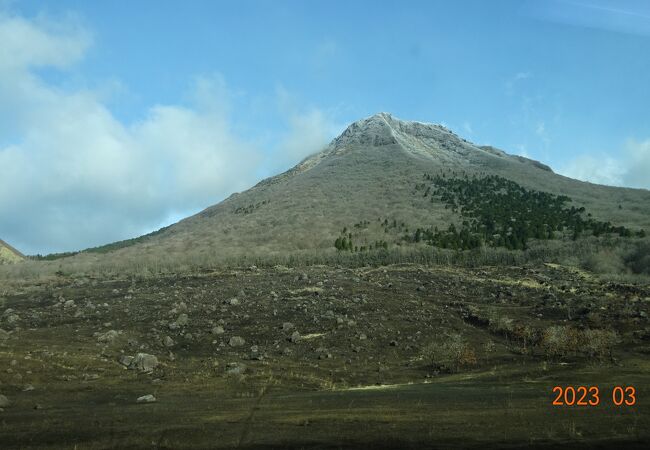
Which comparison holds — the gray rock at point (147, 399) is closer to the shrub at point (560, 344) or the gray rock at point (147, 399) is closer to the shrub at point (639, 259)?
the shrub at point (560, 344)

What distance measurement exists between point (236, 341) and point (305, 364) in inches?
320

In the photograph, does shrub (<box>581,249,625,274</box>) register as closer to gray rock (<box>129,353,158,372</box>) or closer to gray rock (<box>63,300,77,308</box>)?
gray rock (<box>63,300,77,308</box>)

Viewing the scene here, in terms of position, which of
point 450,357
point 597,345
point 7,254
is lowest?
point 597,345

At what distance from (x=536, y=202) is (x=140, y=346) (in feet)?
474

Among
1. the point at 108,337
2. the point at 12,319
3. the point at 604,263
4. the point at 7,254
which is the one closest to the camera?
the point at 108,337

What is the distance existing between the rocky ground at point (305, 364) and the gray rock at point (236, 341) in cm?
11

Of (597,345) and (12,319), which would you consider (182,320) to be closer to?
(12,319)

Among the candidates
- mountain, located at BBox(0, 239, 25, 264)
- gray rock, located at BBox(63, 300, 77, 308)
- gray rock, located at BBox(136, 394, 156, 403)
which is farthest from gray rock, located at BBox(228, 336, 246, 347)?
mountain, located at BBox(0, 239, 25, 264)

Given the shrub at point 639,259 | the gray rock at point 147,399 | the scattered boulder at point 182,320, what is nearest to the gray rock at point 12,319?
the scattered boulder at point 182,320

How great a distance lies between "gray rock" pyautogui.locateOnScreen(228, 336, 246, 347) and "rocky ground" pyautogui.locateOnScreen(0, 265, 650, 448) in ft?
0.37

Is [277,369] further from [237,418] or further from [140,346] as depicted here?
[237,418]

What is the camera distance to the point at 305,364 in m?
39.4

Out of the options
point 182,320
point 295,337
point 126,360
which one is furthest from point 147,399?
point 182,320

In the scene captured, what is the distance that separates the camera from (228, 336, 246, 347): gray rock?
4469 centimetres
